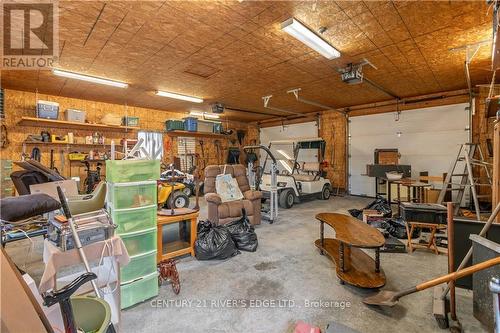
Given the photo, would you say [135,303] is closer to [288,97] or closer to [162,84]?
[162,84]

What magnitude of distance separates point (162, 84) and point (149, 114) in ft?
9.97

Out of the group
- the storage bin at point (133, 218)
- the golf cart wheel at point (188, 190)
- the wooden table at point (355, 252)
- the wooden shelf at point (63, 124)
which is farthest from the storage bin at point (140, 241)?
the wooden shelf at point (63, 124)

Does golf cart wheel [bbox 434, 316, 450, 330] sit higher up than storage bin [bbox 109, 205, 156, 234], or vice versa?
storage bin [bbox 109, 205, 156, 234]

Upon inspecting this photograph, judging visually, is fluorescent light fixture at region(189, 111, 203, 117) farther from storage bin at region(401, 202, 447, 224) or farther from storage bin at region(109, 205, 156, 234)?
storage bin at region(401, 202, 447, 224)

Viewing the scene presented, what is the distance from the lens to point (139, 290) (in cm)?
221

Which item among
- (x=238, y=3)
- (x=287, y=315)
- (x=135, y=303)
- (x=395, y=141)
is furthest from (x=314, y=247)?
(x=395, y=141)

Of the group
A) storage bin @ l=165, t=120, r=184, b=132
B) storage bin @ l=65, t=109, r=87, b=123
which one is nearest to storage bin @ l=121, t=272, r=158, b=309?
storage bin @ l=65, t=109, r=87, b=123

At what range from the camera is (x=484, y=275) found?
168cm

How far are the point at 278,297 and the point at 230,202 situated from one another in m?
2.17

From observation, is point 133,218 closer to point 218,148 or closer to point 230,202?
point 230,202

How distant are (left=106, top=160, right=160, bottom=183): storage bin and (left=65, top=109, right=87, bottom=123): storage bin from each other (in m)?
5.28

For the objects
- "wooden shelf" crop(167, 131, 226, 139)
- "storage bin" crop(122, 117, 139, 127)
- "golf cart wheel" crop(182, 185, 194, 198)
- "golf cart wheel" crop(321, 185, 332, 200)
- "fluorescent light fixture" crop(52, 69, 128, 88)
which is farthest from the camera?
"wooden shelf" crop(167, 131, 226, 139)

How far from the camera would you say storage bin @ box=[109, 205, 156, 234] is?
7.04ft

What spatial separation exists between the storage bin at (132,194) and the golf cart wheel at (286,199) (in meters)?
4.32
